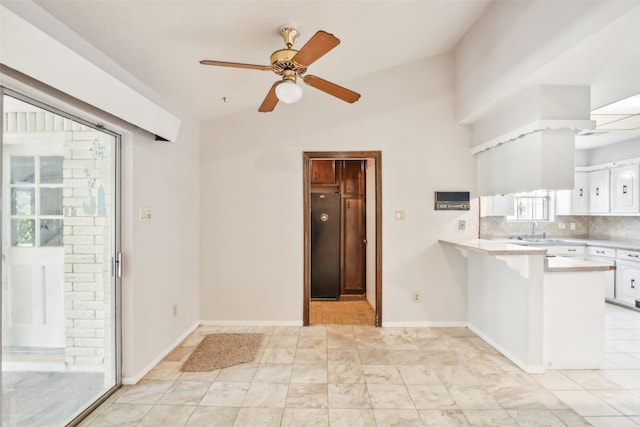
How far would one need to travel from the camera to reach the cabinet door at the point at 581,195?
17.3 ft

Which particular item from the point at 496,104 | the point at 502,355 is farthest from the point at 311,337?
the point at 496,104

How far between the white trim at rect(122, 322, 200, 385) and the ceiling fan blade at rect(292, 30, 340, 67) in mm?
2693

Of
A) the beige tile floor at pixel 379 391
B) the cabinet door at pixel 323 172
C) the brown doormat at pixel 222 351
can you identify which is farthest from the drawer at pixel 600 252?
the brown doormat at pixel 222 351

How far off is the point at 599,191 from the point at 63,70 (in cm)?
672

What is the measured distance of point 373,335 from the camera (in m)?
3.53

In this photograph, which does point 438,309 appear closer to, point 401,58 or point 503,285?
point 503,285

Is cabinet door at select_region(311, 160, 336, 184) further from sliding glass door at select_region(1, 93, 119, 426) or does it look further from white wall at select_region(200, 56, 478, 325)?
sliding glass door at select_region(1, 93, 119, 426)

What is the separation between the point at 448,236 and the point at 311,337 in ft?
6.43

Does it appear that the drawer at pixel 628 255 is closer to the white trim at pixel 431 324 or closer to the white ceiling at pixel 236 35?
the white trim at pixel 431 324

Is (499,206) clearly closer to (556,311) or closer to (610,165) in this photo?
(610,165)

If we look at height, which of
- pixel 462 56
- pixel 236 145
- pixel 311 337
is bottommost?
pixel 311 337

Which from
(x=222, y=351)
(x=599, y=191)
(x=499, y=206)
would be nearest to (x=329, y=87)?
(x=222, y=351)

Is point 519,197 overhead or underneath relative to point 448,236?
overhead

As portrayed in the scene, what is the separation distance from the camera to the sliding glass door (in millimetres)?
1698
